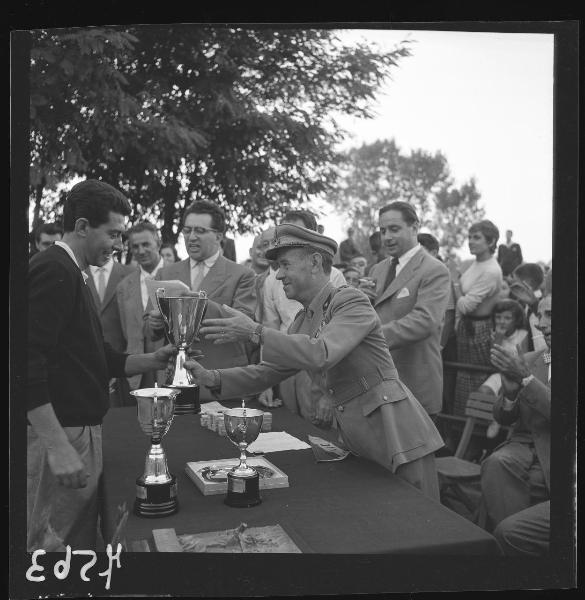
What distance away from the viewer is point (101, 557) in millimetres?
2684

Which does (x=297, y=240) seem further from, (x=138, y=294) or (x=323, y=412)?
(x=138, y=294)

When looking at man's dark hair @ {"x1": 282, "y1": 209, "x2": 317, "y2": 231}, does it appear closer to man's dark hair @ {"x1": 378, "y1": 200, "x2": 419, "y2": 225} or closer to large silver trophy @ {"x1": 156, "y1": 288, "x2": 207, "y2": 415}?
man's dark hair @ {"x1": 378, "y1": 200, "x2": 419, "y2": 225}

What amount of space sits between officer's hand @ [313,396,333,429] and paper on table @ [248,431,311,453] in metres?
0.16

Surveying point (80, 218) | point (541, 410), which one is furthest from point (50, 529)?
point (541, 410)

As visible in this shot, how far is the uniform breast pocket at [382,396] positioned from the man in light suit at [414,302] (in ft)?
4.26

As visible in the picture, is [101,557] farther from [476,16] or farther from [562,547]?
[476,16]

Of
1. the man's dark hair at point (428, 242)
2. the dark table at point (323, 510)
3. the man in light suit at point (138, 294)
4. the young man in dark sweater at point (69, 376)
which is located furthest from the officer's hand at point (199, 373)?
the man's dark hair at point (428, 242)

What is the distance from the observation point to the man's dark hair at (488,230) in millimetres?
5328

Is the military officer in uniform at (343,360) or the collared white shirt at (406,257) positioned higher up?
the collared white shirt at (406,257)

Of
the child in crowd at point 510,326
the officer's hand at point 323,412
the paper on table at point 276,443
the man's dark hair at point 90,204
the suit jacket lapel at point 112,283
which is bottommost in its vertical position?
the paper on table at point 276,443

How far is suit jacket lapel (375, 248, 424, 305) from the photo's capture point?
4.34m

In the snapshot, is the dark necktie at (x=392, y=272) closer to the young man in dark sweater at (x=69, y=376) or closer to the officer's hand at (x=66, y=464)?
the young man in dark sweater at (x=69, y=376)

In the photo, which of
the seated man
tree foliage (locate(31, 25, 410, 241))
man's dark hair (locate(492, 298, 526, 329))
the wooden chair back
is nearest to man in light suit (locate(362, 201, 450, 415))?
the wooden chair back

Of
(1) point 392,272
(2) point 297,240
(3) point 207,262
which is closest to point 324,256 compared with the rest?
(2) point 297,240
